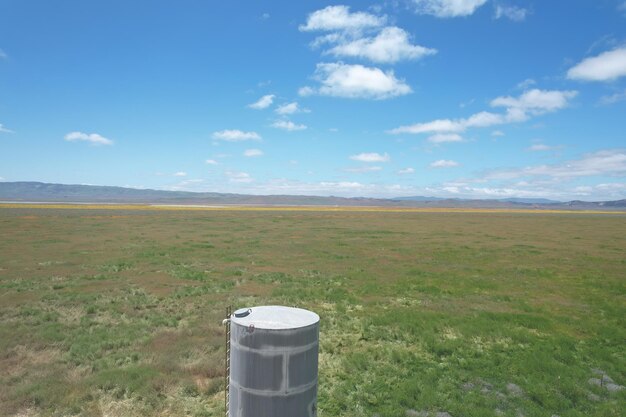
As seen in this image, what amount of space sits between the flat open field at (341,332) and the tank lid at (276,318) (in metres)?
3.52

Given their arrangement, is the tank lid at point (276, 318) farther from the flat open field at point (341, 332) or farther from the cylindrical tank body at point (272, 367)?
the flat open field at point (341, 332)

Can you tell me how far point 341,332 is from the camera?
44.7 ft

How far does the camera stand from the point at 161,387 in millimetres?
9453

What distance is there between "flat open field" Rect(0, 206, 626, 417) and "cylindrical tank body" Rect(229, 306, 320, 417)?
3.36 meters

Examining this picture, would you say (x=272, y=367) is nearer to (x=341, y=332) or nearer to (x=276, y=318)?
(x=276, y=318)

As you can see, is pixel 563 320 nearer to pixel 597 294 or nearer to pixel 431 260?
pixel 597 294

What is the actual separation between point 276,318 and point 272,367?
0.72m

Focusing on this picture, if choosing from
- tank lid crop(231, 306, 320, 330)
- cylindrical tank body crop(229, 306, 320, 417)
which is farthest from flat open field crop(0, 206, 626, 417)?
tank lid crop(231, 306, 320, 330)

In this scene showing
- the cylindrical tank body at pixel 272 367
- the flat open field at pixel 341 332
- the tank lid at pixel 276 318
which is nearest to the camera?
the cylindrical tank body at pixel 272 367

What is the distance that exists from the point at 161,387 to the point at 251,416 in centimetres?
488

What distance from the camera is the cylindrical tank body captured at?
18.1 ft

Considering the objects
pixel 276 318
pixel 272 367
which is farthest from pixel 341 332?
pixel 272 367

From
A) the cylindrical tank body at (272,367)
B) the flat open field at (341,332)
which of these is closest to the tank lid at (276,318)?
the cylindrical tank body at (272,367)

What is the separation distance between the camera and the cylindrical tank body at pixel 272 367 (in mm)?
5531
